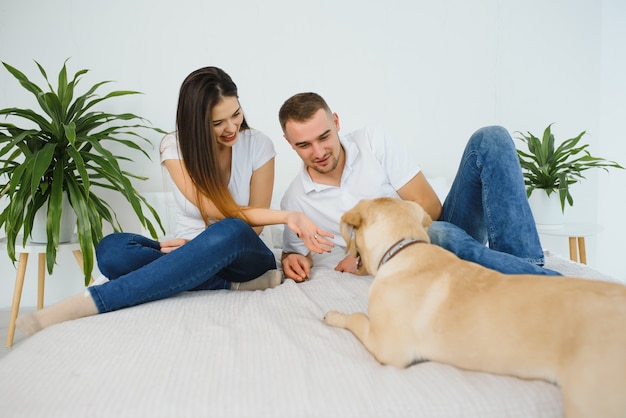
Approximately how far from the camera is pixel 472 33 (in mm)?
3512

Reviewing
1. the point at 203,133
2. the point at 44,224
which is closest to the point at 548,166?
the point at 203,133

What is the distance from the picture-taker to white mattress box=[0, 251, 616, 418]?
1.01m

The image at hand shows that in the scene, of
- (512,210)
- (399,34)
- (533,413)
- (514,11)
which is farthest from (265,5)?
(533,413)

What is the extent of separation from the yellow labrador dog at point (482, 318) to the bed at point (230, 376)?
0.05 metres

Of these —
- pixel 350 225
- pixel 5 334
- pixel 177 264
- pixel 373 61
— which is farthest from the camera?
pixel 373 61

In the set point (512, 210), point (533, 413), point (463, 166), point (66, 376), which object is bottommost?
point (533, 413)

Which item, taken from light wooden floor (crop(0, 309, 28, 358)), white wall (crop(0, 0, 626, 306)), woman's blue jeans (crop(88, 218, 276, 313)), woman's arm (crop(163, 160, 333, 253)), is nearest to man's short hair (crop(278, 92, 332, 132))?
woman's arm (crop(163, 160, 333, 253))

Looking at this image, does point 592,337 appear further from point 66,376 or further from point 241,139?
point 241,139

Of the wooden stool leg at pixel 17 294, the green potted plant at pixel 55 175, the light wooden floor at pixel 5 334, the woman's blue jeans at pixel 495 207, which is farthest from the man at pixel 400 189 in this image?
the light wooden floor at pixel 5 334

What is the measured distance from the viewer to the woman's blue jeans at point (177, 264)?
1633 mm

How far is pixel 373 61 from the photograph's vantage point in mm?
3441

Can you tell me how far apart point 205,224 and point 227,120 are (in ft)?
1.61

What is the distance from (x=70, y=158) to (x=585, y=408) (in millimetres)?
2740

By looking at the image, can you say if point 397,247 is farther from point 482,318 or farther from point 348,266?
point 348,266
